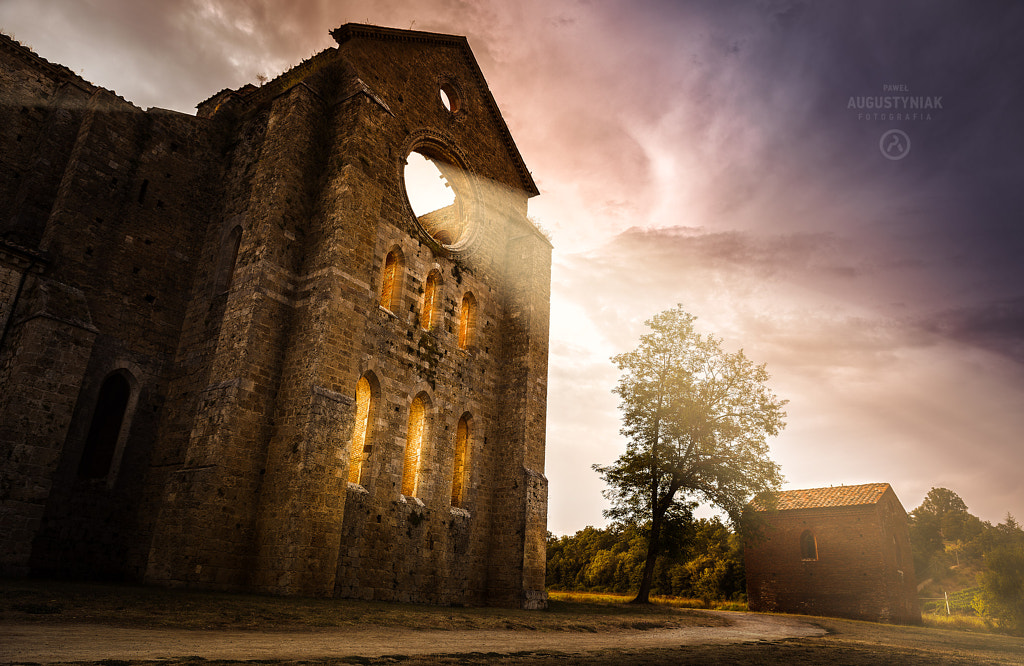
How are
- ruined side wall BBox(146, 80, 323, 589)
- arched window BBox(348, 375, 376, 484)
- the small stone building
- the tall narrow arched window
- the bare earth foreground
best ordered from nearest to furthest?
the bare earth foreground, ruined side wall BBox(146, 80, 323, 589), arched window BBox(348, 375, 376, 484), the tall narrow arched window, the small stone building

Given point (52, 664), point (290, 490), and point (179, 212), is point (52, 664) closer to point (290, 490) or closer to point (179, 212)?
point (290, 490)

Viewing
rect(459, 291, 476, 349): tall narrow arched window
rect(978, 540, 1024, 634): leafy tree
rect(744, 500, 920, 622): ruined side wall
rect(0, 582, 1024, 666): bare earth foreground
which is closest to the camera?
rect(0, 582, 1024, 666): bare earth foreground

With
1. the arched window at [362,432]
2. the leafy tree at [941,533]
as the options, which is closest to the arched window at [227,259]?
the arched window at [362,432]

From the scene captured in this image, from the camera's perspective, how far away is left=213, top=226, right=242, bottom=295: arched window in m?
13.6

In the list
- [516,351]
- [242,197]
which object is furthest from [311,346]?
[516,351]

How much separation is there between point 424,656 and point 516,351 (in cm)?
1269

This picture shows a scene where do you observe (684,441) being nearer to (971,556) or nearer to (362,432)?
(362,432)

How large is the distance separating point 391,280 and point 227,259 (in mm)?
3761

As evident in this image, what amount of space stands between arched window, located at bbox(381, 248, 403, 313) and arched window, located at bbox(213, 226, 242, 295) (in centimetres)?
336

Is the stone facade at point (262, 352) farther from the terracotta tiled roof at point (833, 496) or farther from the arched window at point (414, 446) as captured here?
the terracotta tiled roof at point (833, 496)

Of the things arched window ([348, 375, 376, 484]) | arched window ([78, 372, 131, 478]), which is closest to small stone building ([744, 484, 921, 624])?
arched window ([348, 375, 376, 484])

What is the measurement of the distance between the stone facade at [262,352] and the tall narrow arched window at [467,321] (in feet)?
0.30

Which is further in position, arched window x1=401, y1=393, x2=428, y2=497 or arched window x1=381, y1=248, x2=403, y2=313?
arched window x1=381, y1=248, x2=403, y2=313

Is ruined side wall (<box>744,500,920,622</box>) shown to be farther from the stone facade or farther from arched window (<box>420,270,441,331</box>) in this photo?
arched window (<box>420,270,441,331</box>)
